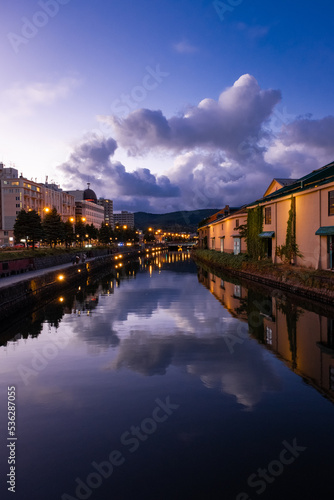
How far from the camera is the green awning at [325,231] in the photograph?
75.8ft

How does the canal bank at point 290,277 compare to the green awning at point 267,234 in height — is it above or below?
below

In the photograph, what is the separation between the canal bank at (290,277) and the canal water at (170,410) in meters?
4.27

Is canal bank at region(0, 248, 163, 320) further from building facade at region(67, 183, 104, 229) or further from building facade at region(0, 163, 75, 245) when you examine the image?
building facade at region(67, 183, 104, 229)

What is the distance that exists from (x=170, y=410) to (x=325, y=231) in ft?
65.0

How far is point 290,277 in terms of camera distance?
81.0 ft

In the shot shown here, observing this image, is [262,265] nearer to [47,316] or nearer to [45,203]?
[47,316]

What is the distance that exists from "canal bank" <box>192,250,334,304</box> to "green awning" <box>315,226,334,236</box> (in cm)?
262

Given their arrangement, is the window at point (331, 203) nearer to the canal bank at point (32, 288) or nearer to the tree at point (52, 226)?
the canal bank at point (32, 288)

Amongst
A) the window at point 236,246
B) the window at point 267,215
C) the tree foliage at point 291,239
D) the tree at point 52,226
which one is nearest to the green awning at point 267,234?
the window at point 267,215

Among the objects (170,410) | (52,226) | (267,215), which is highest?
(52,226)

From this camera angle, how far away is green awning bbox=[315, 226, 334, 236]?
2311cm

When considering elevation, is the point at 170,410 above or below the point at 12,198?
below

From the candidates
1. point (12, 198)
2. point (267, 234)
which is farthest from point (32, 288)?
point (12, 198)

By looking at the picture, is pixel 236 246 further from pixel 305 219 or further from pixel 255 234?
pixel 305 219
